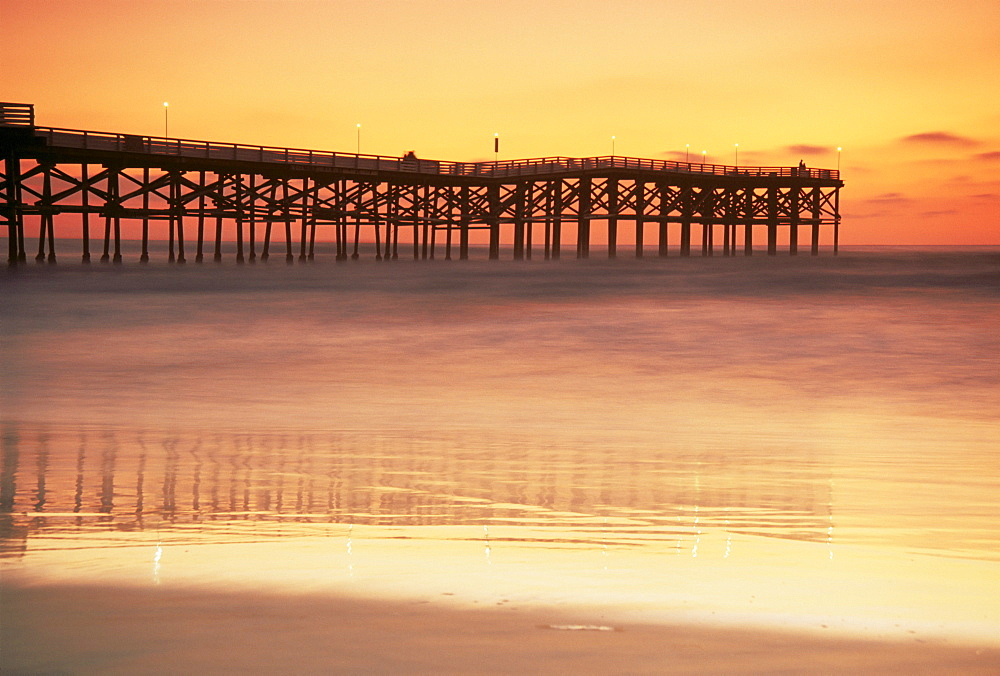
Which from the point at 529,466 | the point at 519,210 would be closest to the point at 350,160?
the point at 519,210

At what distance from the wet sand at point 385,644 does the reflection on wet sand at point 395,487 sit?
3.81 feet

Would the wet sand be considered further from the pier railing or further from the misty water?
the pier railing

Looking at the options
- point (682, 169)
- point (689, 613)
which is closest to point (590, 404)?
point (689, 613)

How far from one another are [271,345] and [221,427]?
8823 mm

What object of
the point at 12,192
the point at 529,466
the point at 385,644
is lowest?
the point at 529,466

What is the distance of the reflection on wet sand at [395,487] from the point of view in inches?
196

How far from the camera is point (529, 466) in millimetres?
6707

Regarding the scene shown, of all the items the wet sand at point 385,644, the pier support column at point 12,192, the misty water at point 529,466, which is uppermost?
the pier support column at point 12,192

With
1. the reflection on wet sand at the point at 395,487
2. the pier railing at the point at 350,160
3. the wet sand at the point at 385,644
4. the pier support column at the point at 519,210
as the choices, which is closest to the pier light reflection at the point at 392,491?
the reflection on wet sand at the point at 395,487

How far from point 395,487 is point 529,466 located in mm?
1118

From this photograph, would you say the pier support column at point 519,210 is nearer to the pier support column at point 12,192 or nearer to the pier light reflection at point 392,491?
the pier support column at point 12,192

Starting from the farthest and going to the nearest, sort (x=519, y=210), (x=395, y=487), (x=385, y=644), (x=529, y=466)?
(x=519, y=210) < (x=529, y=466) < (x=395, y=487) < (x=385, y=644)

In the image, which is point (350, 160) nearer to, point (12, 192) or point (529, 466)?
point (12, 192)

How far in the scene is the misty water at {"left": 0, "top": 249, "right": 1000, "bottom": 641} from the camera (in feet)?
12.8
